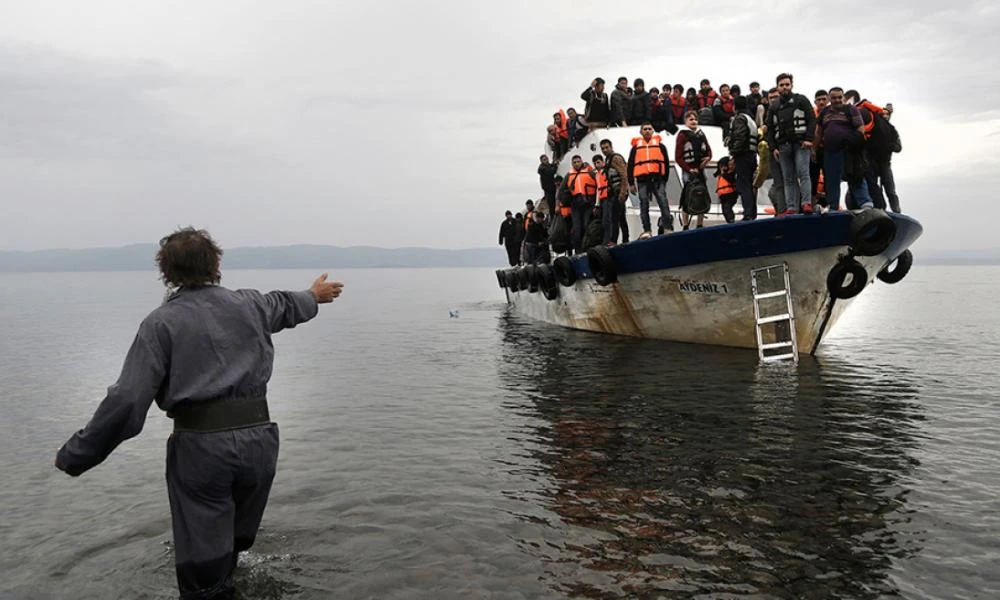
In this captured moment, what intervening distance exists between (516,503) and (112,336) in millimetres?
25199

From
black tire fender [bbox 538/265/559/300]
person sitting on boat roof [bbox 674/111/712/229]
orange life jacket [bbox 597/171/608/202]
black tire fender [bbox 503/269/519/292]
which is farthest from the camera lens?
black tire fender [bbox 503/269/519/292]

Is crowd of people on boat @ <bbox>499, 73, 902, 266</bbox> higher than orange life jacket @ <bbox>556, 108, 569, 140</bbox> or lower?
lower

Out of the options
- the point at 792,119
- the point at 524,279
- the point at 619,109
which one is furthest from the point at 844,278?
the point at 524,279

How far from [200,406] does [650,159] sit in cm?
1109

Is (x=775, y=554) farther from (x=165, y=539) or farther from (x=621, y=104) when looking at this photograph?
(x=621, y=104)

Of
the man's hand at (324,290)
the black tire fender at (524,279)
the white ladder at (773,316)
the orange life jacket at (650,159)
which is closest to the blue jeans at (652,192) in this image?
the orange life jacket at (650,159)

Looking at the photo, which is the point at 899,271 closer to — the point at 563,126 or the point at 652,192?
the point at 652,192

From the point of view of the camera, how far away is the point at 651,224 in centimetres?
1464

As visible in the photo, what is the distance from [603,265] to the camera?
14.2 meters

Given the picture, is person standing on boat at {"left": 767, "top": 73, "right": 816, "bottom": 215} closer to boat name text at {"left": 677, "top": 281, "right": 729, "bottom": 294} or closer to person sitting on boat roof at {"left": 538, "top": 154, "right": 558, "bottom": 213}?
boat name text at {"left": 677, "top": 281, "right": 729, "bottom": 294}

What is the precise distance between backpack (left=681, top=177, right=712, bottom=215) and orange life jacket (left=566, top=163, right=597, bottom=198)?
3.16 meters

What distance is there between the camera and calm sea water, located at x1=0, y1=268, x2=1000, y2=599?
13.8 feet

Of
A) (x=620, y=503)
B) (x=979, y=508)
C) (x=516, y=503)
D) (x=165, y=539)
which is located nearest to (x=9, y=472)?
(x=165, y=539)

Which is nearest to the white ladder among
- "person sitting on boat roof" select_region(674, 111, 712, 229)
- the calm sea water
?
the calm sea water
